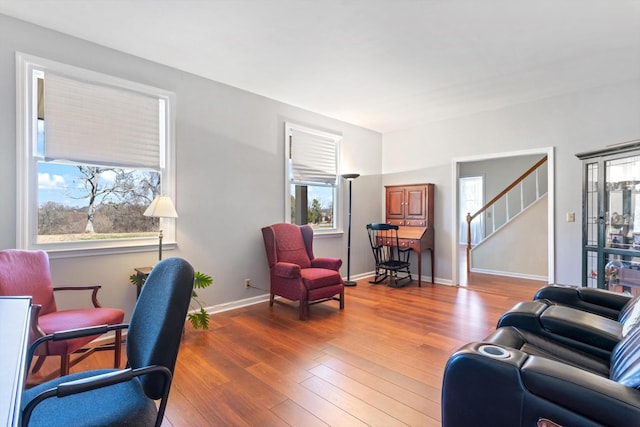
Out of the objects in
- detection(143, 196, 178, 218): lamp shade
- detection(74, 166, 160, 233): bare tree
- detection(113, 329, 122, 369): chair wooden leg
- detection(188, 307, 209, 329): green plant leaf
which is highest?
detection(74, 166, 160, 233): bare tree

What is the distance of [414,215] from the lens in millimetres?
5465

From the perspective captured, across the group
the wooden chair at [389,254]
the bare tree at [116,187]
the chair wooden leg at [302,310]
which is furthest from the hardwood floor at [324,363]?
the bare tree at [116,187]

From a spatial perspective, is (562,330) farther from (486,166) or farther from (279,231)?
(486,166)

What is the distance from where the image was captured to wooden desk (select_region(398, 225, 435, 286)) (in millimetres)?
5043

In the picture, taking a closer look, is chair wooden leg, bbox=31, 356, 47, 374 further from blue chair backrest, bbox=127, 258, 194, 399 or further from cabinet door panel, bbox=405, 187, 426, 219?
cabinet door panel, bbox=405, 187, 426, 219

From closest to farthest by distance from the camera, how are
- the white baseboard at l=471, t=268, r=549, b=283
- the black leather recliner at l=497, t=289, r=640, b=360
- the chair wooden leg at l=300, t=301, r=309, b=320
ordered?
1. the black leather recliner at l=497, t=289, r=640, b=360
2. the chair wooden leg at l=300, t=301, r=309, b=320
3. the white baseboard at l=471, t=268, r=549, b=283

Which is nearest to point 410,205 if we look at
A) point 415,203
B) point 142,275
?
point 415,203

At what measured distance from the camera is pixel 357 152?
224 inches

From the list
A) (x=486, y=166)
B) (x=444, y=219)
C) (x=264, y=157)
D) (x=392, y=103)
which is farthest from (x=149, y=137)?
(x=486, y=166)

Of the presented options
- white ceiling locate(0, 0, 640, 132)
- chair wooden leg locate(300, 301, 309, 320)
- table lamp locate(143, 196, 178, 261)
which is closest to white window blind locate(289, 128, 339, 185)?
white ceiling locate(0, 0, 640, 132)

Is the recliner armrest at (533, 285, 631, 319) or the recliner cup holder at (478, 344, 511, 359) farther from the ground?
the recliner cup holder at (478, 344, 511, 359)

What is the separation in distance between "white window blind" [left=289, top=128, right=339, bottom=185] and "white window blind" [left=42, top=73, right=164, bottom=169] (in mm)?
1866

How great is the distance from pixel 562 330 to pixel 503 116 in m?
3.85

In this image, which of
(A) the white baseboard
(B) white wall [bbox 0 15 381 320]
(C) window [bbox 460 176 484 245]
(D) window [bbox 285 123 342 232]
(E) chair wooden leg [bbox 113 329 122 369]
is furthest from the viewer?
(C) window [bbox 460 176 484 245]
